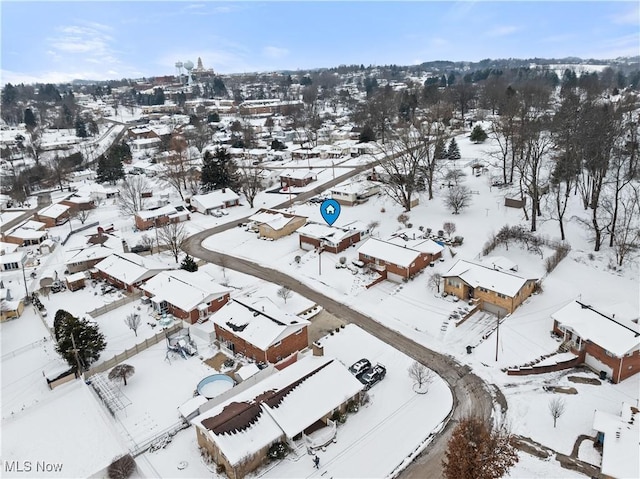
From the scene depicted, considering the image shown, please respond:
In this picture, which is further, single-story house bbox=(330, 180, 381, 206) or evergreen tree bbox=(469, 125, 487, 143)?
evergreen tree bbox=(469, 125, 487, 143)

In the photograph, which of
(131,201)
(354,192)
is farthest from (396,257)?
(131,201)

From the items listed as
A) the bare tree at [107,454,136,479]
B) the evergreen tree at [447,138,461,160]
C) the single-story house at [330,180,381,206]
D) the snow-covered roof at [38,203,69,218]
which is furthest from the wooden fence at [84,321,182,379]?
the evergreen tree at [447,138,461,160]

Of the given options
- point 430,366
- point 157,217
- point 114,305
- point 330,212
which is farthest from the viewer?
point 157,217

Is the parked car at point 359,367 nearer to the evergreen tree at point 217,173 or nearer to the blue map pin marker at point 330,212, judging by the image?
the blue map pin marker at point 330,212

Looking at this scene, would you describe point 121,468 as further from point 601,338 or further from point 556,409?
point 601,338

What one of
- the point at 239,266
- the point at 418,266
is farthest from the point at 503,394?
the point at 239,266

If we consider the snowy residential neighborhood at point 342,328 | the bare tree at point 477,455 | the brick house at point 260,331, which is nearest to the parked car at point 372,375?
the snowy residential neighborhood at point 342,328

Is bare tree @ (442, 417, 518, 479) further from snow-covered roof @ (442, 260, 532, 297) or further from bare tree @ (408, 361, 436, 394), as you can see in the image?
snow-covered roof @ (442, 260, 532, 297)
